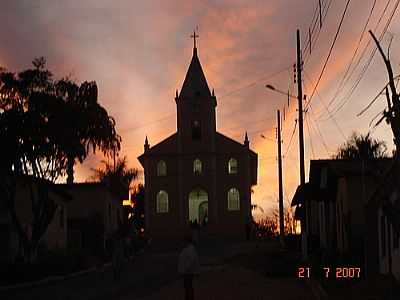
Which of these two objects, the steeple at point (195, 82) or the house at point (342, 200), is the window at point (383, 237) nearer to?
the house at point (342, 200)

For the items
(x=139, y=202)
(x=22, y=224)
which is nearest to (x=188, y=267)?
(x=22, y=224)

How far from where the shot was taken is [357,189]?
3189cm

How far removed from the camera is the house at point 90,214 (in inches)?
2029

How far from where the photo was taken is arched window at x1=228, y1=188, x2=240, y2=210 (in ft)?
264

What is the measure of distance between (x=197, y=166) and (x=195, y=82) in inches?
321

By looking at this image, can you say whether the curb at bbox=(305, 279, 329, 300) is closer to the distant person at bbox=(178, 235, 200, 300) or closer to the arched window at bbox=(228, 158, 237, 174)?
the distant person at bbox=(178, 235, 200, 300)

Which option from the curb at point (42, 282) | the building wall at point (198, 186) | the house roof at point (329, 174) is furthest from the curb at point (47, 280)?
the building wall at point (198, 186)

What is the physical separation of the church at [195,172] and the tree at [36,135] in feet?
145

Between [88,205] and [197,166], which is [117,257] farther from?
[197,166]

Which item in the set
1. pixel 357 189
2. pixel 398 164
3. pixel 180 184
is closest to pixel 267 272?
pixel 357 189

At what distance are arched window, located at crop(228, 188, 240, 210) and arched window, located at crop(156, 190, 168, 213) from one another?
231 inches

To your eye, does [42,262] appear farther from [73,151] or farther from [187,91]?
[187,91]

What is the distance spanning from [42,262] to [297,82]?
12.5 m

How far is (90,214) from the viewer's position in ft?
177
